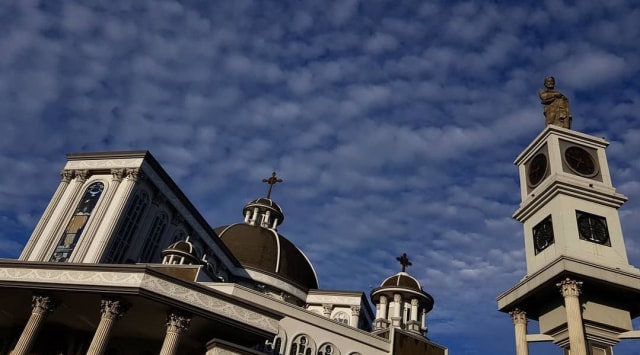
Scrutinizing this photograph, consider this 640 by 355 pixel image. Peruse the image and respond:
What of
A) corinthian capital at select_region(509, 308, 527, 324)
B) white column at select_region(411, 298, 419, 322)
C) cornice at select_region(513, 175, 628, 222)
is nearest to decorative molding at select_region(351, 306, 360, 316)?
white column at select_region(411, 298, 419, 322)

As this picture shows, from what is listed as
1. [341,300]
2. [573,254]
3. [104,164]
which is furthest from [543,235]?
[341,300]

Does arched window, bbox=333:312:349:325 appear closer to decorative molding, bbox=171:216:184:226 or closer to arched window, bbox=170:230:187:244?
arched window, bbox=170:230:187:244

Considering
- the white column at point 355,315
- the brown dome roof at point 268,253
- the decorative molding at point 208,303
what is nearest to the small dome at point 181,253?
the decorative molding at point 208,303

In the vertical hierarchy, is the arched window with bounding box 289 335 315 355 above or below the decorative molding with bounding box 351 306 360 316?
below

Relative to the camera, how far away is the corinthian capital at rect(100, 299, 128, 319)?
22469 millimetres

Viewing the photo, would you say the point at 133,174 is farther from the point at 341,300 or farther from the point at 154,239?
the point at 341,300

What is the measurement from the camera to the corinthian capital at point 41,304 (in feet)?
76.8

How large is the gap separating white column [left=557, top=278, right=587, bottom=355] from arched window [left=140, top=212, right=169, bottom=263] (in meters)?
23.8

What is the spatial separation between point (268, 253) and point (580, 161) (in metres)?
31.2

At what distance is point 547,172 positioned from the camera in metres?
20.6

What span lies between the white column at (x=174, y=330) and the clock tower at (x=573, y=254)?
12.7 metres

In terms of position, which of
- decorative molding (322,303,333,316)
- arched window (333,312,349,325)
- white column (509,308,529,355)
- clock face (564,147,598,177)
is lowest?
white column (509,308,529,355)

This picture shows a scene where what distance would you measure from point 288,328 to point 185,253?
7.51m

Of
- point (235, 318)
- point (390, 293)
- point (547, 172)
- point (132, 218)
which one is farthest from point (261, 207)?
point (547, 172)
